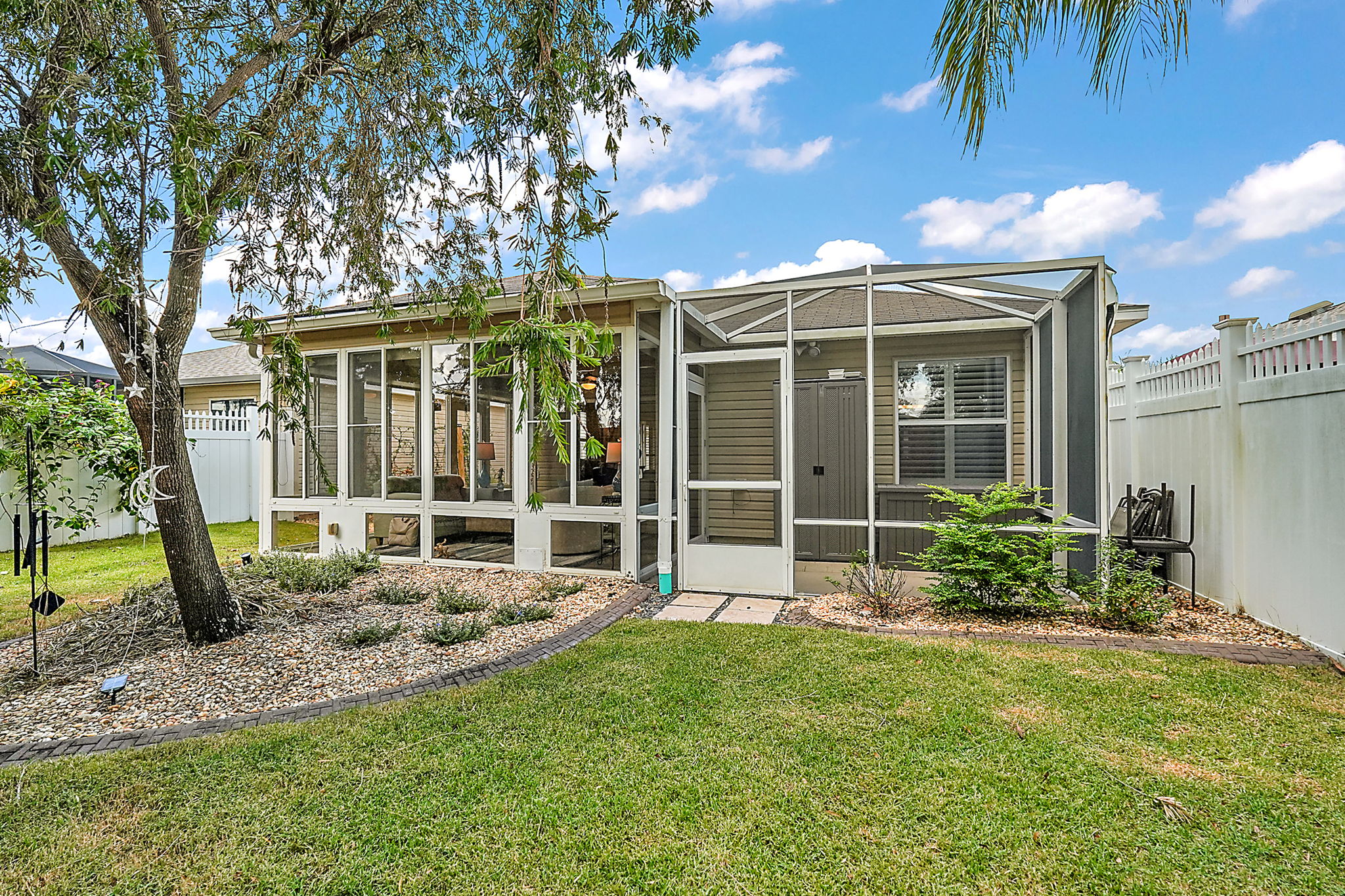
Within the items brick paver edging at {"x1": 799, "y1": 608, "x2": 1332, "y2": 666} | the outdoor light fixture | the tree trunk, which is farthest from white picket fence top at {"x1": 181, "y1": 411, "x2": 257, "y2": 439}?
brick paver edging at {"x1": 799, "y1": 608, "x2": 1332, "y2": 666}

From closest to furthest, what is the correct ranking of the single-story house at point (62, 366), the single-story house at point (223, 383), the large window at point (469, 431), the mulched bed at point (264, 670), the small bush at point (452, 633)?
the mulched bed at point (264, 670) < the small bush at point (452, 633) < the large window at point (469, 431) < the single-story house at point (62, 366) < the single-story house at point (223, 383)

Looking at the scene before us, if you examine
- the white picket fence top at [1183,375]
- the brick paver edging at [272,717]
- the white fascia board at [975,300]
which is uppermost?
the white fascia board at [975,300]

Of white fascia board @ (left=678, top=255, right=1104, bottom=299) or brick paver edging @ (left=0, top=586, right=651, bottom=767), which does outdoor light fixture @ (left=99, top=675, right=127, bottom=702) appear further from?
white fascia board @ (left=678, top=255, right=1104, bottom=299)

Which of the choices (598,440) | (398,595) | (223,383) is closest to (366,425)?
(398,595)

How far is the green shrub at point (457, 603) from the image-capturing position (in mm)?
5277

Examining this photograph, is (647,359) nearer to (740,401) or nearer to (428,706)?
(740,401)

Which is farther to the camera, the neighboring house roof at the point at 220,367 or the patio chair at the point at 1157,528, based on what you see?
the neighboring house roof at the point at 220,367

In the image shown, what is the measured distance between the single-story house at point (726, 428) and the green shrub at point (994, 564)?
424 millimetres

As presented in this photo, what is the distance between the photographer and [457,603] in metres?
5.31

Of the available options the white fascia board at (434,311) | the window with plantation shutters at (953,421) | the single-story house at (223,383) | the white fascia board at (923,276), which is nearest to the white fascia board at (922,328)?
the window with plantation shutters at (953,421)

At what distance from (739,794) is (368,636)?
3157 millimetres

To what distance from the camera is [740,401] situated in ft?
19.3

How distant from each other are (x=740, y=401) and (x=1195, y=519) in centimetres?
402

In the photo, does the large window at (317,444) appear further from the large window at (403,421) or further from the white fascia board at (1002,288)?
the white fascia board at (1002,288)
